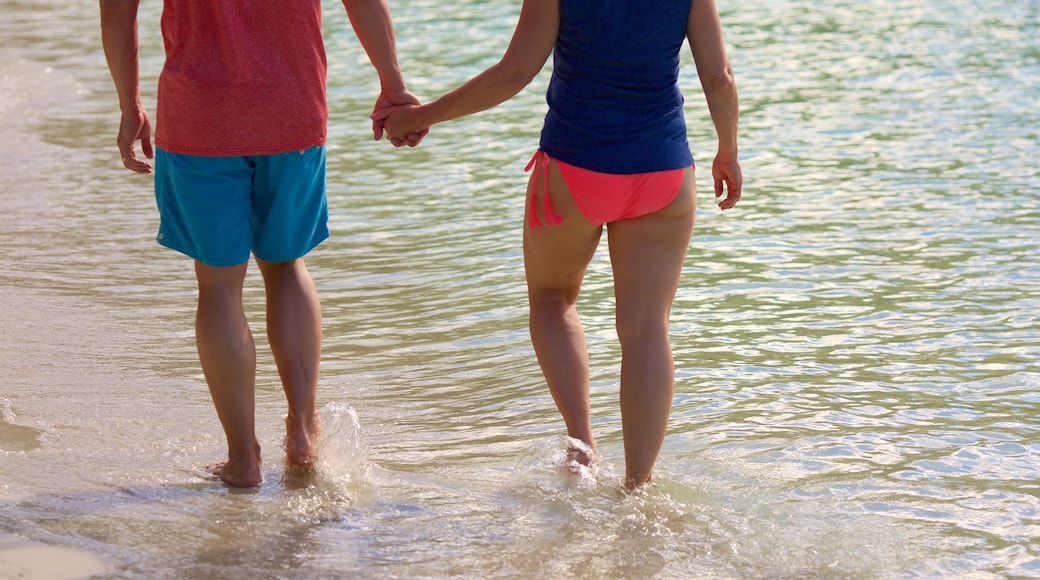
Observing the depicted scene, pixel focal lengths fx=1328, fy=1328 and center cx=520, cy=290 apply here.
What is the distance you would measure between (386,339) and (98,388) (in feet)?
4.00

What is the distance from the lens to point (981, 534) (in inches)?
140

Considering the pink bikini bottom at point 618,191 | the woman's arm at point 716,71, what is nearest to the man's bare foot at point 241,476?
the pink bikini bottom at point 618,191

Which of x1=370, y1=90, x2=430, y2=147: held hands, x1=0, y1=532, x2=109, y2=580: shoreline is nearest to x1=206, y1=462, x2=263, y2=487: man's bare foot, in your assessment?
x1=0, y1=532, x2=109, y2=580: shoreline

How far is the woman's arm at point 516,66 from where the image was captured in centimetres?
344

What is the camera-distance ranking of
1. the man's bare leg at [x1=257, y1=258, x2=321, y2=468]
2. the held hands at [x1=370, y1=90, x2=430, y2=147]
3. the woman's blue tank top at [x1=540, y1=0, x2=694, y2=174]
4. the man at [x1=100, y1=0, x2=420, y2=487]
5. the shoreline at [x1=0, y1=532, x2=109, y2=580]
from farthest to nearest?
1. the held hands at [x1=370, y1=90, x2=430, y2=147]
2. the man's bare leg at [x1=257, y1=258, x2=321, y2=468]
3. the man at [x1=100, y1=0, x2=420, y2=487]
4. the woman's blue tank top at [x1=540, y1=0, x2=694, y2=174]
5. the shoreline at [x1=0, y1=532, x2=109, y2=580]

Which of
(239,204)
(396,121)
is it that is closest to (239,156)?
(239,204)

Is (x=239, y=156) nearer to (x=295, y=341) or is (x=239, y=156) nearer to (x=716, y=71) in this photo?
(x=295, y=341)

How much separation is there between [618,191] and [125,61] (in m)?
1.40

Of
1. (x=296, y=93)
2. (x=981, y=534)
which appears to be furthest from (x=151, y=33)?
(x=981, y=534)

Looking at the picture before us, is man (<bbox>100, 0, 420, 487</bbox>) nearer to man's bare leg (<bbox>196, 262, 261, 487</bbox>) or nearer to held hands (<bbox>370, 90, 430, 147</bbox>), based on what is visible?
man's bare leg (<bbox>196, 262, 261, 487</bbox>)

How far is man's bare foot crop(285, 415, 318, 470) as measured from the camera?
388cm

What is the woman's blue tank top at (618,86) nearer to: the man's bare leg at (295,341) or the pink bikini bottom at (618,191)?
the pink bikini bottom at (618,191)

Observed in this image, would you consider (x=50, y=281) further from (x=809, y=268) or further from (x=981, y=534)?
(x=981, y=534)

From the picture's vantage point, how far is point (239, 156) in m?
3.57
